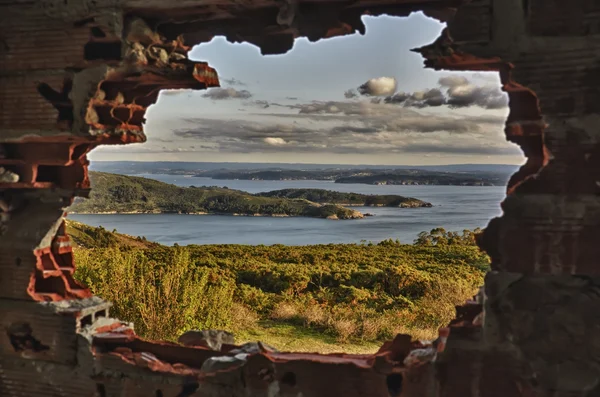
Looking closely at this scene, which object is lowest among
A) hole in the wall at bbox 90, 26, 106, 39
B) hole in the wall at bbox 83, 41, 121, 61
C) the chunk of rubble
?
the chunk of rubble

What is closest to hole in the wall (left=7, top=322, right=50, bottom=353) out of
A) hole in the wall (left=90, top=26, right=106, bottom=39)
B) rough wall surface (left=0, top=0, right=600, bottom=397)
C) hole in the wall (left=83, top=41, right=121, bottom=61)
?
rough wall surface (left=0, top=0, right=600, bottom=397)

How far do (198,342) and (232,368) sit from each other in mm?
724

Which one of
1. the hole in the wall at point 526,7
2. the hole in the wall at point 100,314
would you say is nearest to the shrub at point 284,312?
the hole in the wall at point 100,314

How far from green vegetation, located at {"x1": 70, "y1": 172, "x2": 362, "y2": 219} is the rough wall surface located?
2420 cm

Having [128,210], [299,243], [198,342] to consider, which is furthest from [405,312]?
[128,210]

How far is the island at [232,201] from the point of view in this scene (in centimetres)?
2808

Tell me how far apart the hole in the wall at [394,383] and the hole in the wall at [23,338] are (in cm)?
247

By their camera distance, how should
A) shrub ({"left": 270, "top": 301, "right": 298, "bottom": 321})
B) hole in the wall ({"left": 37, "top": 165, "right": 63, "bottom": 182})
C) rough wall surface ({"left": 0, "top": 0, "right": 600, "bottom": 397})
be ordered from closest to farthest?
rough wall surface ({"left": 0, "top": 0, "right": 600, "bottom": 397})
hole in the wall ({"left": 37, "top": 165, "right": 63, "bottom": 182})
shrub ({"left": 270, "top": 301, "right": 298, "bottom": 321})

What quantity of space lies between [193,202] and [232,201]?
2.48 metres

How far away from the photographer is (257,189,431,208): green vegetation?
28641 millimetres

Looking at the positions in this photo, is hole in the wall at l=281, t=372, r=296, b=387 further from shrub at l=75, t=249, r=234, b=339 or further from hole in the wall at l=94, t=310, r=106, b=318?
shrub at l=75, t=249, r=234, b=339

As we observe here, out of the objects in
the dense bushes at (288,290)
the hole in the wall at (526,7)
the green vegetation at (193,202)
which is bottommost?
the dense bushes at (288,290)

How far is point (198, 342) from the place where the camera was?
416cm

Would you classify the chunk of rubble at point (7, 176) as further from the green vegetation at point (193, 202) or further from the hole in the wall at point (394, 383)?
the green vegetation at point (193, 202)
